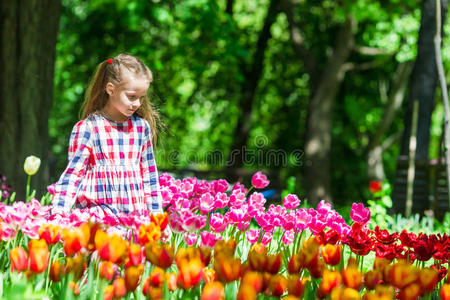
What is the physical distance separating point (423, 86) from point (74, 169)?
4.43m

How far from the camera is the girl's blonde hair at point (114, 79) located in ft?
9.21

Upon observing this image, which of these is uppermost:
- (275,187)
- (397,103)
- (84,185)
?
(397,103)

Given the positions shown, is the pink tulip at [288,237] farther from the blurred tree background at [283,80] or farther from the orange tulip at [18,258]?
the blurred tree background at [283,80]

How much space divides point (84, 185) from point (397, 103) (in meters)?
9.77

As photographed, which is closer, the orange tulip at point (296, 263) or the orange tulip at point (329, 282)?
the orange tulip at point (329, 282)

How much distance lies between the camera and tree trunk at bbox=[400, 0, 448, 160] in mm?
5836

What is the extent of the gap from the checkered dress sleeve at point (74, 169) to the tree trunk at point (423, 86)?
4173 mm

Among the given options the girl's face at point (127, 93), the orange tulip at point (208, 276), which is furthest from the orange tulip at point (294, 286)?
the girl's face at point (127, 93)

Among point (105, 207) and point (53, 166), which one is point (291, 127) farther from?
point (105, 207)

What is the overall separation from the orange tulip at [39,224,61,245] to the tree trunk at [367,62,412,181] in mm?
10266

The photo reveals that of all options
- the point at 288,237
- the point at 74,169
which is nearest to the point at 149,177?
the point at 74,169

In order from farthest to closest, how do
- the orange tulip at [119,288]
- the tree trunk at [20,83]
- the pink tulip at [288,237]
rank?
the tree trunk at [20,83] < the pink tulip at [288,237] < the orange tulip at [119,288]

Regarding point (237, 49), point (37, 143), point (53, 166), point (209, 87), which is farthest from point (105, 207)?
point (209, 87)

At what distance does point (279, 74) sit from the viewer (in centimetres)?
1363
